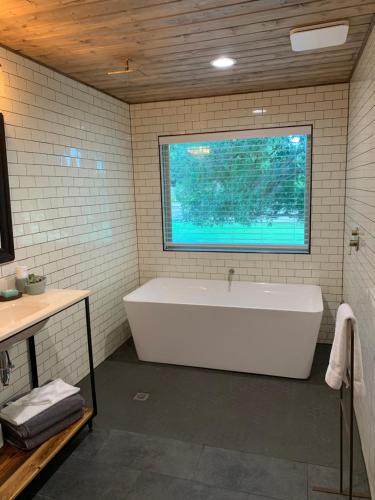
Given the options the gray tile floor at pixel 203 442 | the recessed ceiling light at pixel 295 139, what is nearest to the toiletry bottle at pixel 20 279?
the gray tile floor at pixel 203 442

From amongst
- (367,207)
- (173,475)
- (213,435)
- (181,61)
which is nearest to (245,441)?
(213,435)

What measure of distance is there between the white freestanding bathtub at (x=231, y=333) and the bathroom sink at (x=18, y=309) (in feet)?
3.98

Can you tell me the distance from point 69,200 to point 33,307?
3.72ft

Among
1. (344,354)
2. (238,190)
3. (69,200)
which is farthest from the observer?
(238,190)

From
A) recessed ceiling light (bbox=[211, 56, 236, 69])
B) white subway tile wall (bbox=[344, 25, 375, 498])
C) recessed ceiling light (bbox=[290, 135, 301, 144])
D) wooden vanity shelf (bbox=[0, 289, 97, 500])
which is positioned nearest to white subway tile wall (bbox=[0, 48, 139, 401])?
wooden vanity shelf (bbox=[0, 289, 97, 500])

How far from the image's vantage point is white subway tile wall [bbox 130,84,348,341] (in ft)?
12.4

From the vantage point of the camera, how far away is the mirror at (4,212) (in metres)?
2.50

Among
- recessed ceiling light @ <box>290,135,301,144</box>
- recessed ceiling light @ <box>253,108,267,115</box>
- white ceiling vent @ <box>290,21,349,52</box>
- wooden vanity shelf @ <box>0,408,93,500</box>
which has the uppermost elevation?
white ceiling vent @ <box>290,21,349,52</box>

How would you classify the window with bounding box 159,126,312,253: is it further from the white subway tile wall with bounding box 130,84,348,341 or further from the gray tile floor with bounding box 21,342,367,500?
the gray tile floor with bounding box 21,342,367,500

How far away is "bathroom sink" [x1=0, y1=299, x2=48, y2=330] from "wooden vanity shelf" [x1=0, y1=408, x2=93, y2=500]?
767mm

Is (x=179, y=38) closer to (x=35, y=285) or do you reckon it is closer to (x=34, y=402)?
(x=35, y=285)

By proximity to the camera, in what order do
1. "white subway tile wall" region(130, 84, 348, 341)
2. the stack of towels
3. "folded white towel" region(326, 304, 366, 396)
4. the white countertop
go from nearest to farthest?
1. "folded white towel" region(326, 304, 366, 396)
2. the white countertop
3. the stack of towels
4. "white subway tile wall" region(130, 84, 348, 341)

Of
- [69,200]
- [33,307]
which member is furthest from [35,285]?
[69,200]

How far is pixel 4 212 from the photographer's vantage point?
8.25 ft
